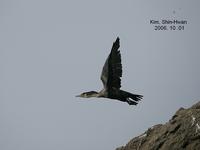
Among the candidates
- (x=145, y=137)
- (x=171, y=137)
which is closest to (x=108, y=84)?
(x=145, y=137)

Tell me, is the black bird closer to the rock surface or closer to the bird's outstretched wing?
the bird's outstretched wing

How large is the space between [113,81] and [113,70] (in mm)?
622

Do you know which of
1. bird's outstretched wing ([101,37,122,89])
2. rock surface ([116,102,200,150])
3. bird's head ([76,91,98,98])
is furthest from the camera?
bird's head ([76,91,98,98])

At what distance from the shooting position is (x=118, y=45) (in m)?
20.5

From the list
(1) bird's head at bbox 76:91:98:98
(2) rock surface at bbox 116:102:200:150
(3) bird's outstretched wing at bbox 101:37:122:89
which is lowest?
(2) rock surface at bbox 116:102:200:150

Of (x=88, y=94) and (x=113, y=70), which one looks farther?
(x=88, y=94)

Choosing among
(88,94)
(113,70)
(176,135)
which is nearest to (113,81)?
(113,70)

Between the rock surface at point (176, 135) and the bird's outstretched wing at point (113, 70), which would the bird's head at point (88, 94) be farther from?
the rock surface at point (176, 135)

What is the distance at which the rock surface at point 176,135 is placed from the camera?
17375mm

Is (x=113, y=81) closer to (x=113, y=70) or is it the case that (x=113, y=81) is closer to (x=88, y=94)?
(x=113, y=70)

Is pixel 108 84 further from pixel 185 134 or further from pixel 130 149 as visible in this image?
pixel 185 134

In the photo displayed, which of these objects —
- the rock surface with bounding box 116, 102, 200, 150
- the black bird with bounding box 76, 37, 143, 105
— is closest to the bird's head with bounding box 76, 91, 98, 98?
the black bird with bounding box 76, 37, 143, 105

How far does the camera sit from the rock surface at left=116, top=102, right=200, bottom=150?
1738cm

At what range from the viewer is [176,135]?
17.8 m
